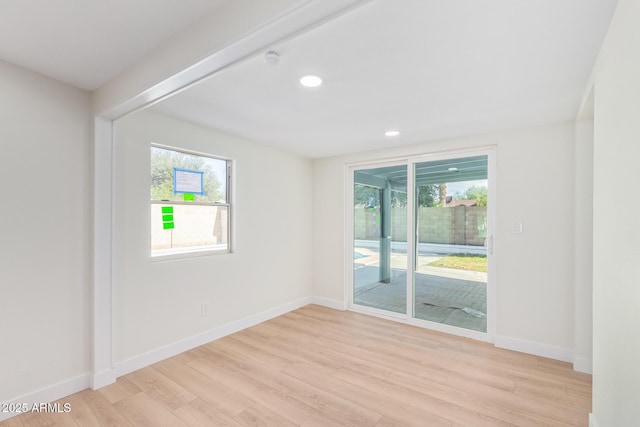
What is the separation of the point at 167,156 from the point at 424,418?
3.20 metres

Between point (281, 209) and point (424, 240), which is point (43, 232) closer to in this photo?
point (281, 209)

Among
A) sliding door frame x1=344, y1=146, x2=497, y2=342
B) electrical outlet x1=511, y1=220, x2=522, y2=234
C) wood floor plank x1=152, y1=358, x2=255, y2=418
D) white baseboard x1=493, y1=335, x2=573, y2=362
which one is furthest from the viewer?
sliding door frame x1=344, y1=146, x2=497, y2=342

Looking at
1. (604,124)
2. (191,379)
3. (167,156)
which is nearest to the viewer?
(604,124)

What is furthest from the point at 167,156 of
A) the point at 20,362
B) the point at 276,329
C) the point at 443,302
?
the point at 443,302

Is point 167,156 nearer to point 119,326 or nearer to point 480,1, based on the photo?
point 119,326

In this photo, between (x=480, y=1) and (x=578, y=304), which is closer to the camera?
(x=480, y=1)

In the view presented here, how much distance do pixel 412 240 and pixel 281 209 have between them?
74.6 inches

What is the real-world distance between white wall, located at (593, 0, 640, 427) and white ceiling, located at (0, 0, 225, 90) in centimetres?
184

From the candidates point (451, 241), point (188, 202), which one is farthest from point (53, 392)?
point (451, 241)

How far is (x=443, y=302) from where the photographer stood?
388cm

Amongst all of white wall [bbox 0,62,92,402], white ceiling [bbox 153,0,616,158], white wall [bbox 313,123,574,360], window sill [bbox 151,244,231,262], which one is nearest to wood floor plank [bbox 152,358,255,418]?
white wall [bbox 0,62,92,402]

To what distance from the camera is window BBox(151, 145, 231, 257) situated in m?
2.95

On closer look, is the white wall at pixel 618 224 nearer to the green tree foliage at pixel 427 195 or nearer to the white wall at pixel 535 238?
the white wall at pixel 535 238

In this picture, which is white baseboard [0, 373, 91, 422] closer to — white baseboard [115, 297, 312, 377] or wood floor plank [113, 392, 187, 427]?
white baseboard [115, 297, 312, 377]
